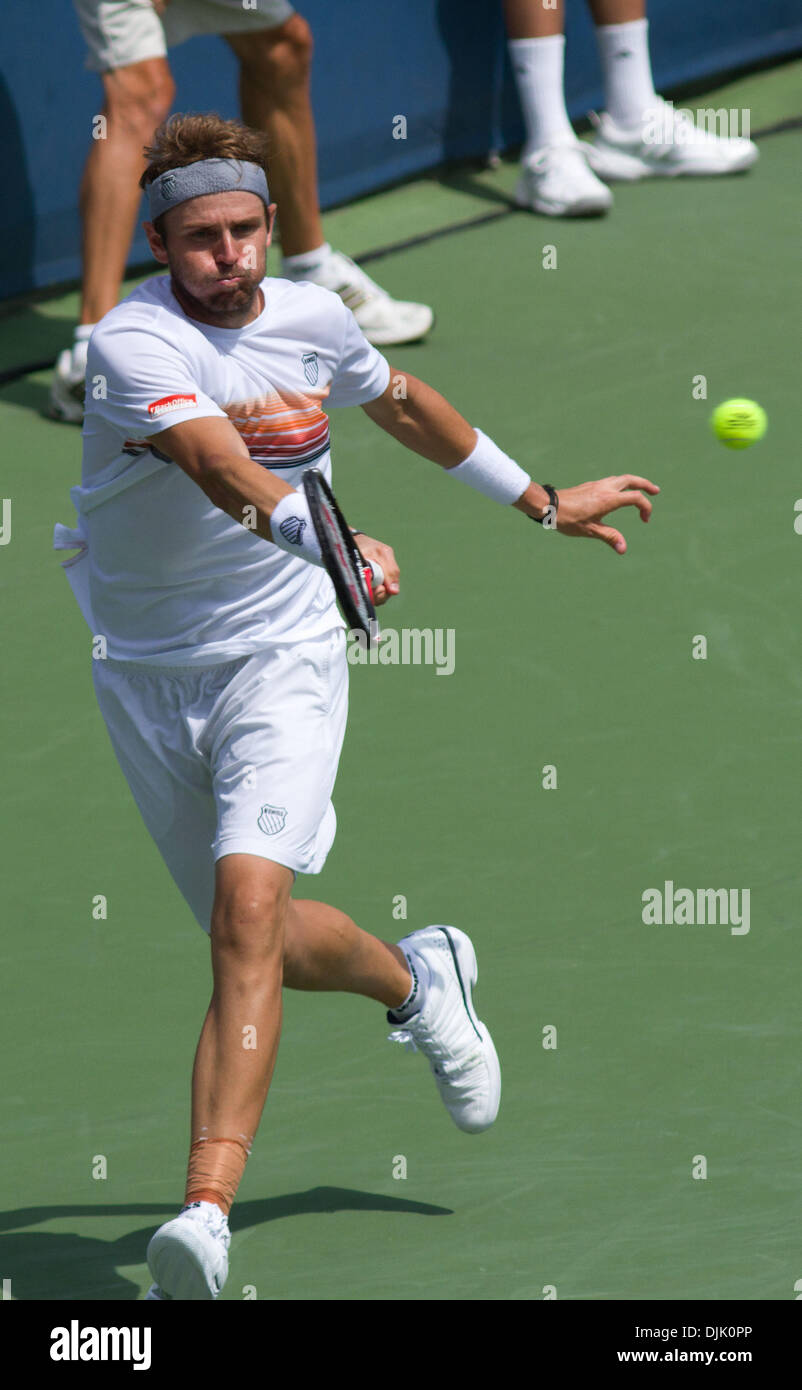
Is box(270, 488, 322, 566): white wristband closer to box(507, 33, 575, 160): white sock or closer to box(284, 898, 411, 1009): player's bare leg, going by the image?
box(284, 898, 411, 1009): player's bare leg

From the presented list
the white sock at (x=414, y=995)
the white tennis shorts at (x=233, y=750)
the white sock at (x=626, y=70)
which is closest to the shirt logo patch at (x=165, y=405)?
the white tennis shorts at (x=233, y=750)

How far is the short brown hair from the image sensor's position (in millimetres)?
4266

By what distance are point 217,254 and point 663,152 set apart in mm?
6021

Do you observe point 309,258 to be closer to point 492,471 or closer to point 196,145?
point 492,471

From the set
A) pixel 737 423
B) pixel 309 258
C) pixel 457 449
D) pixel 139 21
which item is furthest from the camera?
pixel 309 258

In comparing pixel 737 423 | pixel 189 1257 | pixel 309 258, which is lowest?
pixel 189 1257

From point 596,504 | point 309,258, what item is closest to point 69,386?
point 309,258

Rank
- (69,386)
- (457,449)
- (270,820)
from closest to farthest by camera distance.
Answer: (270,820) → (457,449) → (69,386)

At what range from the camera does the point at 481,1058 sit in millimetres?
4609

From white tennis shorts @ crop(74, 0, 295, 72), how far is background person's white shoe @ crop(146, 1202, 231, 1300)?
4963 millimetres

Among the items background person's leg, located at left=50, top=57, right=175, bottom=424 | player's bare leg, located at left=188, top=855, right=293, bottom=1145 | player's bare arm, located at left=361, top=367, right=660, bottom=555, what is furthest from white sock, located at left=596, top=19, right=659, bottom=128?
player's bare leg, located at left=188, top=855, right=293, bottom=1145

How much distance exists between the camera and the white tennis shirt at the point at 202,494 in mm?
4180

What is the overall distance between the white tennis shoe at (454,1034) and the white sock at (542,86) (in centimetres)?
535

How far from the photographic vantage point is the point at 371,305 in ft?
27.2
